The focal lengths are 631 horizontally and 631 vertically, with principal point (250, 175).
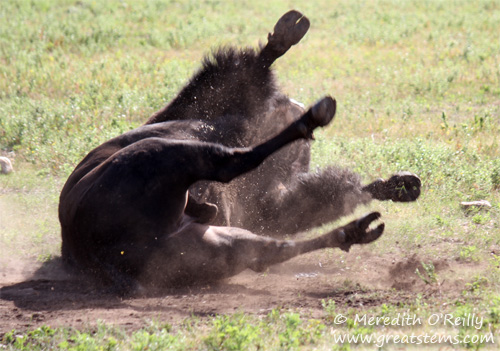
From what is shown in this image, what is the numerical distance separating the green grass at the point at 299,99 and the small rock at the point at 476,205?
8cm

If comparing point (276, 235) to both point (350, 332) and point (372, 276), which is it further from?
point (350, 332)

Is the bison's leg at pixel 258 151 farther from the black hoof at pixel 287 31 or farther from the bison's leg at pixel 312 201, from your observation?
the black hoof at pixel 287 31

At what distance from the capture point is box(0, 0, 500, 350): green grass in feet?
11.3

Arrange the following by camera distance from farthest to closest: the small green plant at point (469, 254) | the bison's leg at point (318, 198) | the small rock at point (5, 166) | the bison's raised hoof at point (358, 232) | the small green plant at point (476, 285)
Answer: the small rock at point (5, 166)
the bison's leg at point (318, 198)
the small green plant at point (469, 254)
the bison's raised hoof at point (358, 232)
the small green plant at point (476, 285)

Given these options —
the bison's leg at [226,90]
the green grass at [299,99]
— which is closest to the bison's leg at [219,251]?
the green grass at [299,99]

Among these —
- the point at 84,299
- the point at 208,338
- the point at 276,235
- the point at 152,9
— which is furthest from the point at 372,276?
the point at 152,9

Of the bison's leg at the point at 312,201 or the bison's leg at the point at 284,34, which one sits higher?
the bison's leg at the point at 284,34

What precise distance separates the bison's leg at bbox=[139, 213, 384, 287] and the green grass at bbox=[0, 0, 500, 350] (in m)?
0.62

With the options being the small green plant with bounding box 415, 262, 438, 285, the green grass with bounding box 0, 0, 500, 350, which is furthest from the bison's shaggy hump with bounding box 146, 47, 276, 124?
the small green plant with bounding box 415, 262, 438, 285

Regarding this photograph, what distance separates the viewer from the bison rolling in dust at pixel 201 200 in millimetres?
3834

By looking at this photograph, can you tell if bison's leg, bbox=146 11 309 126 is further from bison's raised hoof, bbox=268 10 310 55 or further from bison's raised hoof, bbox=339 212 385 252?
bison's raised hoof, bbox=339 212 385 252

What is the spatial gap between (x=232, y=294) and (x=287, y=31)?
8.10 feet

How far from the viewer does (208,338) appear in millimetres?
3053

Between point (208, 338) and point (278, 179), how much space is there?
2165 millimetres
